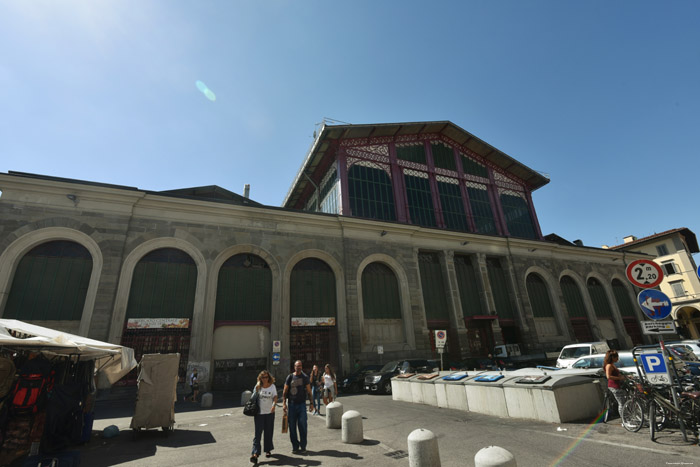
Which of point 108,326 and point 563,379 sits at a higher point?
point 108,326

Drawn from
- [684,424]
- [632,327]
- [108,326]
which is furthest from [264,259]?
[632,327]

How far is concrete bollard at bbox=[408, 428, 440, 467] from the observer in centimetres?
518

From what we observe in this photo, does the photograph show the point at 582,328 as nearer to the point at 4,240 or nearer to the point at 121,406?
the point at 121,406

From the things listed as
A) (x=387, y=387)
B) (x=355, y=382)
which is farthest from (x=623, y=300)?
(x=355, y=382)

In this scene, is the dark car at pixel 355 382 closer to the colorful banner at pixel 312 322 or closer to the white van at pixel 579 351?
the colorful banner at pixel 312 322

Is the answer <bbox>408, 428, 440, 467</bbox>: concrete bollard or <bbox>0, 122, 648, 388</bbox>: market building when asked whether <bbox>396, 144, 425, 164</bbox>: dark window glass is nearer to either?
<bbox>0, 122, 648, 388</bbox>: market building

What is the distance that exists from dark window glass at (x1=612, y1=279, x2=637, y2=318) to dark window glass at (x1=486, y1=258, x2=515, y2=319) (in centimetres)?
1557

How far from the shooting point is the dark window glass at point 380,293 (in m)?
24.2

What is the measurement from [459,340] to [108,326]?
76.7 feet

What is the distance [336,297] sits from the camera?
23.4 metres

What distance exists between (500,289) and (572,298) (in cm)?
939

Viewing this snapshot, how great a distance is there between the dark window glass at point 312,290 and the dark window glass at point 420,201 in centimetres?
1083

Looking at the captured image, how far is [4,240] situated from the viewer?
56.2 feet

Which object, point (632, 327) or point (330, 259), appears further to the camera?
point (632, 327)
